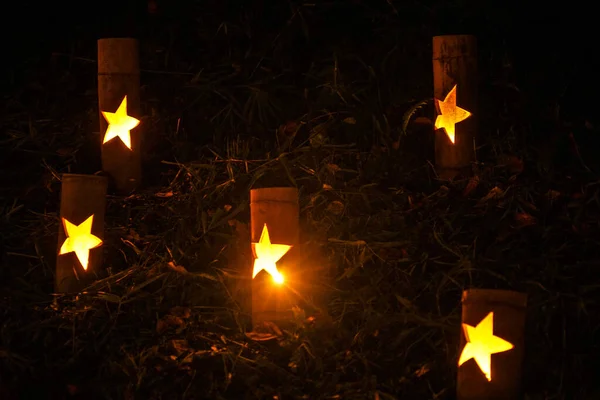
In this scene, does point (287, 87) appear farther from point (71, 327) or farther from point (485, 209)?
point (71, 327)

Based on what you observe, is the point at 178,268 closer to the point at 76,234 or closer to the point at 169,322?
the point at 169,322

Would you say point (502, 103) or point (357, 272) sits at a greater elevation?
point (502, 103)

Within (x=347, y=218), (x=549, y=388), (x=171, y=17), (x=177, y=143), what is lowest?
(x=549, y=388)

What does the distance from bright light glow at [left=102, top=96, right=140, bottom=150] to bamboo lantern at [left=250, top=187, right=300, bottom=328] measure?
3.62 ft

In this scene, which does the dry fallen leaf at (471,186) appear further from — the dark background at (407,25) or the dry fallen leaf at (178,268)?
the dry fallen leaf at (178,268)

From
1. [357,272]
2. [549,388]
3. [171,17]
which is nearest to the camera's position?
[549,388]

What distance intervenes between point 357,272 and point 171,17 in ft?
7.61

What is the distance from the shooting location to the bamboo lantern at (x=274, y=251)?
416cm

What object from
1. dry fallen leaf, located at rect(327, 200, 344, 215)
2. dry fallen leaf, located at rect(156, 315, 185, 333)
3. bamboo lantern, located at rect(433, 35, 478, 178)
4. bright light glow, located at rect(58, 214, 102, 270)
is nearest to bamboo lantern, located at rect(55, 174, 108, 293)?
bright light glow, located at rect(58, 214, 102, 270)

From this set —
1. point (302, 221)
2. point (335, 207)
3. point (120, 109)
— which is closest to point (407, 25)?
point (335, 207)

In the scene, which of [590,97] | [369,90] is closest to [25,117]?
[369,90]

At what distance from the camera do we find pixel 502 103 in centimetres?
513

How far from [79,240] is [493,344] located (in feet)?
6.72

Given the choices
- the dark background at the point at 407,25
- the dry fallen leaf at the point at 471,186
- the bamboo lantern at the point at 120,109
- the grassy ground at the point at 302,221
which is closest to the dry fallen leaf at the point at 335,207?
the grassy ground at the point at 302,221
